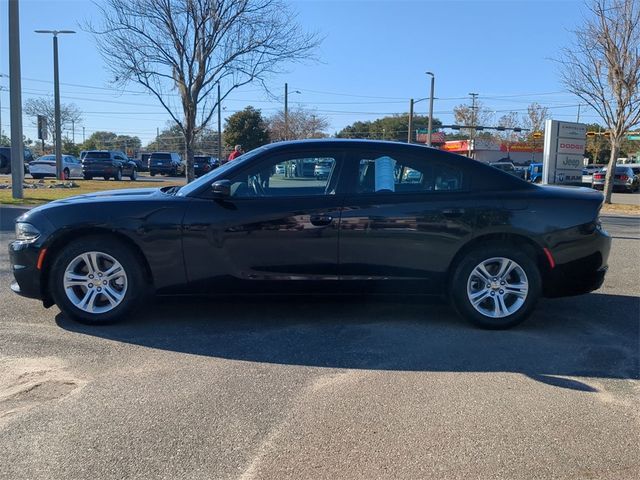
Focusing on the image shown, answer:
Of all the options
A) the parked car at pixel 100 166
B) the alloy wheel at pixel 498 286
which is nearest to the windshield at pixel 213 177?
the alloy wheel at pixel 498 286

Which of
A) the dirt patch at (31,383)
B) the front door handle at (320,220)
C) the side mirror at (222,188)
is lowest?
the dirt patch at (31,383)

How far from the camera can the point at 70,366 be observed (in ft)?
13.4

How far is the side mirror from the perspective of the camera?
4.73m

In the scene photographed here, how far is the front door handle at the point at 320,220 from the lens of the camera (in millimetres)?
4812

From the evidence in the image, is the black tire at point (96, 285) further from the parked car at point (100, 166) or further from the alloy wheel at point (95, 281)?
the parked car at point (100, 166)

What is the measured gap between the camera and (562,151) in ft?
70.2

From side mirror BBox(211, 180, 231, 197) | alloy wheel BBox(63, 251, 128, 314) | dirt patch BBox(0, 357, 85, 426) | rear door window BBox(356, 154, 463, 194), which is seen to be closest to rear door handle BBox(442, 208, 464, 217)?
rear door window BBox(356, 154, 463, 194)

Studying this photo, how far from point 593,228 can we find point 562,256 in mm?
391

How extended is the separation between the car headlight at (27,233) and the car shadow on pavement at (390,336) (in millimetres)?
789

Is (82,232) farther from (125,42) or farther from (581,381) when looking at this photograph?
(125,42)

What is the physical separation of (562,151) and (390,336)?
19.1 metres

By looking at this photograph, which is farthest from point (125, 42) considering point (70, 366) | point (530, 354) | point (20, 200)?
point (530, 354)

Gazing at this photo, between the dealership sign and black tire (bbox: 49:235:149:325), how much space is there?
762 inches

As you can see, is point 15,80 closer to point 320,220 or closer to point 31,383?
point 320,220
